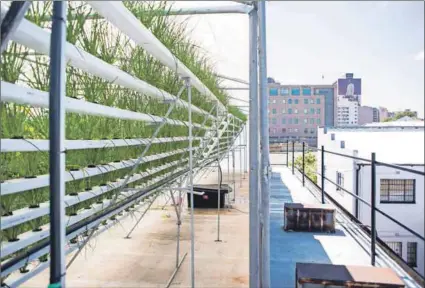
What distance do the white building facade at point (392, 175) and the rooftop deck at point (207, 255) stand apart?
0.20m

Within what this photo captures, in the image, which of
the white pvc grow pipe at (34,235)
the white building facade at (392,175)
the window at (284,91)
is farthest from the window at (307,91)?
the white pvc grow pipe at (34,235)

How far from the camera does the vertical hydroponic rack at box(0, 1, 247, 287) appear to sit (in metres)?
0.77

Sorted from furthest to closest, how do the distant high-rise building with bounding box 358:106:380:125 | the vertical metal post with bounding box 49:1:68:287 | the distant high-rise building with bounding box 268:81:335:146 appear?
the distant high-rise building with bounding box 268:81:335:146
the distant high-rise building with bounding box 358:106:380:125
the vertical metal post with bounding box 49:1:68:287

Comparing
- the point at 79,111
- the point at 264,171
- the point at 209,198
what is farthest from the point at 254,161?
the point at 209,198

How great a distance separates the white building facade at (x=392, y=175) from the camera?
92 centimetres

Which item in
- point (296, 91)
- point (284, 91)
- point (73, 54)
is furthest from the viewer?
point (296, 91)

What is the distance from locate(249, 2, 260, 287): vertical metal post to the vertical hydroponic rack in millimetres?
341

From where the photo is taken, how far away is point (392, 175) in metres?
2.22

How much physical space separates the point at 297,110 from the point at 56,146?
12.0 feet

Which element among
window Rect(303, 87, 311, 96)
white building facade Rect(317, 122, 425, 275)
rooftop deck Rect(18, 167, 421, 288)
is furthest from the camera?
window Rect(303, 87, 311, 96)

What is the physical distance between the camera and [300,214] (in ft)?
11.2

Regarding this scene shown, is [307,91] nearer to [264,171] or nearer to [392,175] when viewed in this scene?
[392,175]

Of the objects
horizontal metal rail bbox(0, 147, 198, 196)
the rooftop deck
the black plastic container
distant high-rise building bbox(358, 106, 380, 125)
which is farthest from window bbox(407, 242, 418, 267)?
the black plastic container

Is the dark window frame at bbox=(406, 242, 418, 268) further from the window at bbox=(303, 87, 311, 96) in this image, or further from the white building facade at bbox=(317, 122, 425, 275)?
the window at bbox=(303, 87, 311, 96)
